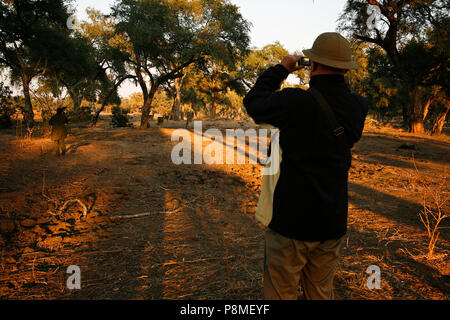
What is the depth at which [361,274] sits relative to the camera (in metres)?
3.06

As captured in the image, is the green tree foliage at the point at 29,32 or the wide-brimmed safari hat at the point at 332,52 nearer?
the wide-brimmed safari hat at the point at 332,52

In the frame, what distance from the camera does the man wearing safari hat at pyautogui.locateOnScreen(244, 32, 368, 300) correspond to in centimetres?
150

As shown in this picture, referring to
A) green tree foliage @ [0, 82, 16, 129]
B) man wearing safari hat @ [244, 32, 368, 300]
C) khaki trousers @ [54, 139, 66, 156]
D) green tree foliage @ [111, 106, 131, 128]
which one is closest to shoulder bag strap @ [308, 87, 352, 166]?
man wearing safari hat @ [244, 32, 368, 300]

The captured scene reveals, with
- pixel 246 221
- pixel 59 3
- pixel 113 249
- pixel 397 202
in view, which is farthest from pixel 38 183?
pixel 59 3

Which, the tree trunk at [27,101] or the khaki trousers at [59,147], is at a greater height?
the tree trunk at [27,101]

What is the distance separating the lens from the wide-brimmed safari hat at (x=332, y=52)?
157 cm

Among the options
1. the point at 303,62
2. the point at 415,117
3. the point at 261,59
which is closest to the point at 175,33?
the point at 303,62

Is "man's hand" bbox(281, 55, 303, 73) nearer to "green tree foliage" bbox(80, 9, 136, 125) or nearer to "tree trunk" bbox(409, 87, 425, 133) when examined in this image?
"green tree foliage" bbox(80, 9, 136, 125)

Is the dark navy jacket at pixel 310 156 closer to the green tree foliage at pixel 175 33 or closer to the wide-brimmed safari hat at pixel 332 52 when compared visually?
the wide-brimmed safari hat at pixel 332 52

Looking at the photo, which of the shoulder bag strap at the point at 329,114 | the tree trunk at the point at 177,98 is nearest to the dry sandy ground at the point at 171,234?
the shoulder bag strap at the point at 329,114

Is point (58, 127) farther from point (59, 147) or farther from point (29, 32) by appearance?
point (29, 32)

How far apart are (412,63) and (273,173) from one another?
836 inches

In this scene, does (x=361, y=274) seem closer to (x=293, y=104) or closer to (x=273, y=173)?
(x=273, y=173)

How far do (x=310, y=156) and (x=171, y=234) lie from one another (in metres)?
Answer: 3.24
